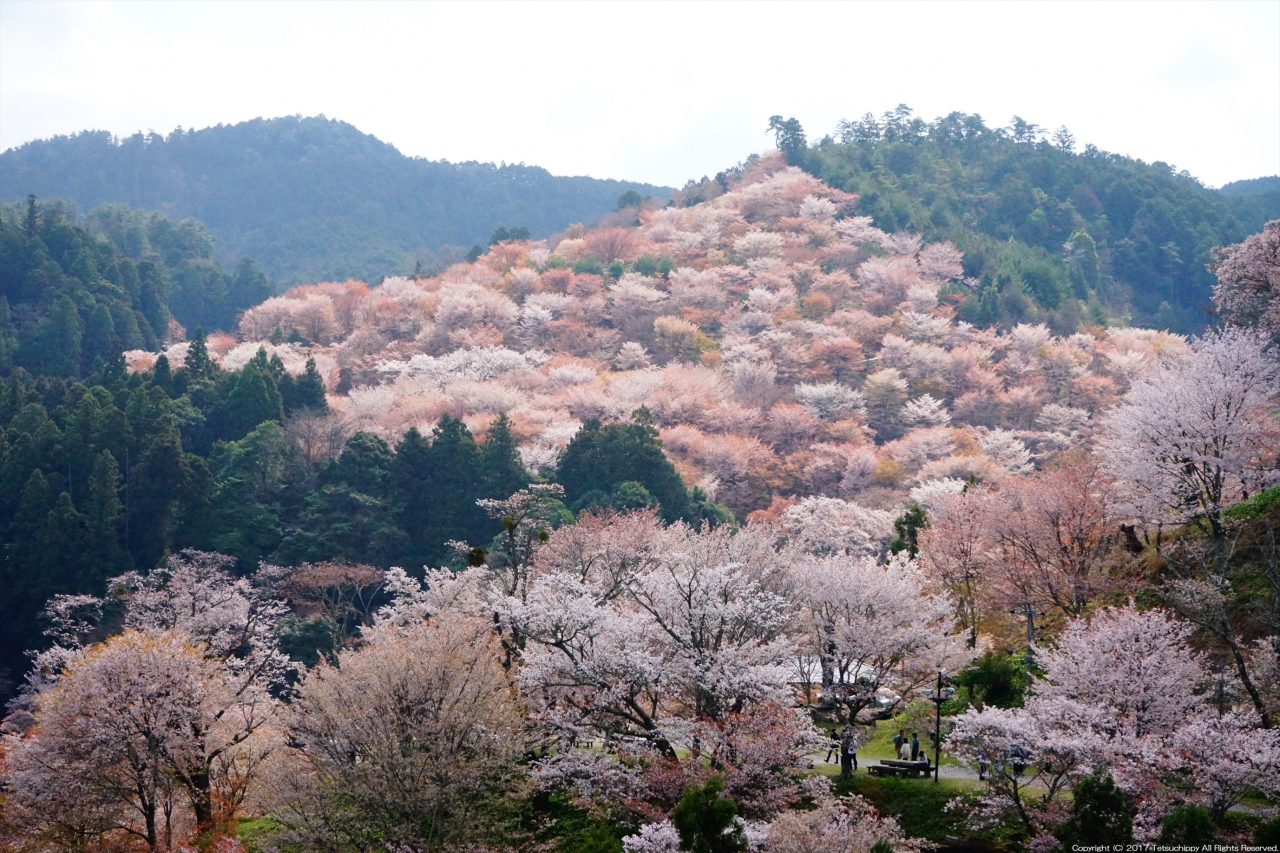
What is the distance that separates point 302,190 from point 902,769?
134 metres

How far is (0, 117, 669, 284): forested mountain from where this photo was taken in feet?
432

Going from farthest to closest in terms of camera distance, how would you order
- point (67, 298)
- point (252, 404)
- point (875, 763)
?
point (67, 298)
point (252, 404)
point (875, 763)

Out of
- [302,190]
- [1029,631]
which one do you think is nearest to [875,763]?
[1029,631]

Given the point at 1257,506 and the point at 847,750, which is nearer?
the point at 847,750

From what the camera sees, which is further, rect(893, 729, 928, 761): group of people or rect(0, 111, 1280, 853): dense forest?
rect(893, 729, 928, 761): group of people

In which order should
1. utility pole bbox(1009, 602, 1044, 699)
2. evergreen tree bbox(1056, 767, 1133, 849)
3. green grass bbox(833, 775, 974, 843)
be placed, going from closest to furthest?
evergreen tree bbox(1056, 767, 1133, 849), green grass bbox(833, 775, 974, 843), utility pole bbox(1009, 602, 1044, 699)

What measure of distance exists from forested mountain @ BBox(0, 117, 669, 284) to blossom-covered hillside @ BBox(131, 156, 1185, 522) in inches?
1839

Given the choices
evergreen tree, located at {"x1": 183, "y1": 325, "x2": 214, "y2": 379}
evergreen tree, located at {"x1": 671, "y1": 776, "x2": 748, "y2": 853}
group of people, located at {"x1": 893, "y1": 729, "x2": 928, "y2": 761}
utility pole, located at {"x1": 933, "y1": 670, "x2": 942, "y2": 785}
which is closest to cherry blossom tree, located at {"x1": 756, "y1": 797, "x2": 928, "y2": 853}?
evergreen tree, located at {"x1": 671, "y1": 776, "x2": 748, "y2": 853}

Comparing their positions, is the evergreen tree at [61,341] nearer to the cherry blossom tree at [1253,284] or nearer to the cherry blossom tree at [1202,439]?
the cherry blossom tree at [1202,439]

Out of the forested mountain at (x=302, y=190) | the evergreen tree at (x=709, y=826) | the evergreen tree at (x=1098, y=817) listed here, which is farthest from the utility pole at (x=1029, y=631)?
the forested mountain at (x=302, y=190)

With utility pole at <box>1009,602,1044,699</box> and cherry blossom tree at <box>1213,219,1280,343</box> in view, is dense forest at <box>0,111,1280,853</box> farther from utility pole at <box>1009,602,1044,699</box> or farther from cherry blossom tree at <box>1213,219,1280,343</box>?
utility pole at <box>1009,602,1044,699</box>

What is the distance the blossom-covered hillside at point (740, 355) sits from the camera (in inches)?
2173

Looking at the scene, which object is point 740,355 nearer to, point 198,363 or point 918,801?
point 198,363

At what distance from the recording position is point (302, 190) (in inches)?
5645
